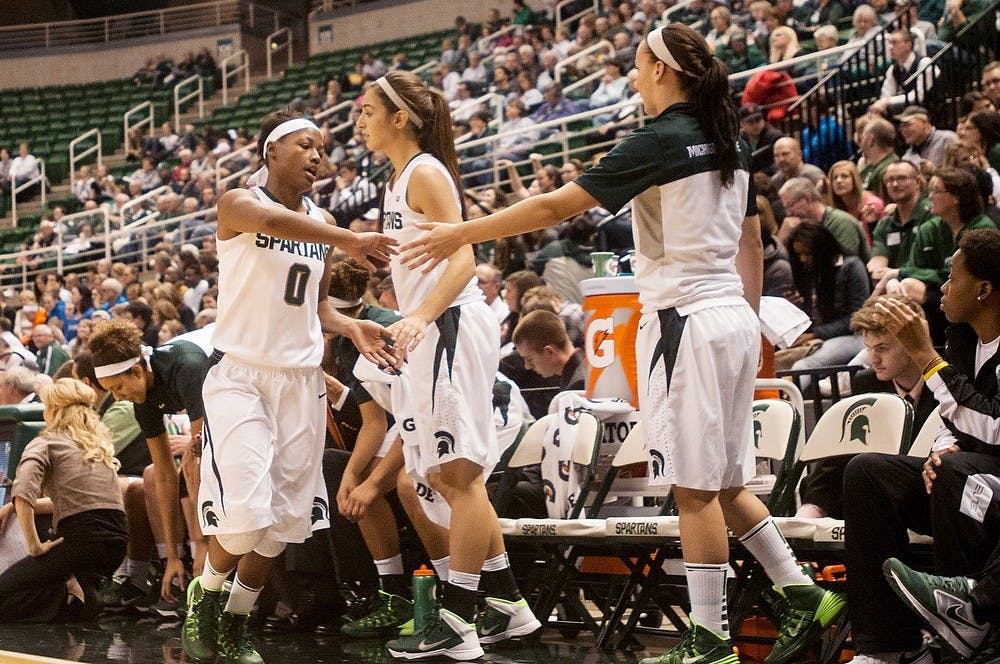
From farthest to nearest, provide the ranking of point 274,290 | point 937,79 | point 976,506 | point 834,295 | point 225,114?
point 225,114 < point 937,79 < point 834,295 < point 274,290 < point 976,506

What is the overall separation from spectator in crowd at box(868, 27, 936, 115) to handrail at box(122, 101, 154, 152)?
17489mm

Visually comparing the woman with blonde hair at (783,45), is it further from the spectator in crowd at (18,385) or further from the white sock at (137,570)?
the white sock at (137,570)

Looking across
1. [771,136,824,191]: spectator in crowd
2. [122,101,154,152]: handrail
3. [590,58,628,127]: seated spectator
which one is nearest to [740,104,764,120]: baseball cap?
[771,136,824,191]: spectator in crowd

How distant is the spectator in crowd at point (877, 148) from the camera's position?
27.8ft

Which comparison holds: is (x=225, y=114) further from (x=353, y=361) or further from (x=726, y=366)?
(x=726, y=366)

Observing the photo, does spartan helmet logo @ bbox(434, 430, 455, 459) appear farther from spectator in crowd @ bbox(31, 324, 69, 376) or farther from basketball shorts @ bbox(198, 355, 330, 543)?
spectator in crowd @ bbox(31, 324, 69, 376)

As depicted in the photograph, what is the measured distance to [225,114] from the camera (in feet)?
78.3

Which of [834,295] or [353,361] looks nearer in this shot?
[353,361]

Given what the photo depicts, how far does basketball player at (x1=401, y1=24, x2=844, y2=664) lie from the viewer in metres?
3.68

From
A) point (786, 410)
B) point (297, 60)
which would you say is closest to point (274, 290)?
point (786, 410)

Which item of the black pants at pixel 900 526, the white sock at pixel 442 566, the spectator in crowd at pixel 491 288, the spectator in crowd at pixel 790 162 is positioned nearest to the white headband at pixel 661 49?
the black pants at pixel 900 526

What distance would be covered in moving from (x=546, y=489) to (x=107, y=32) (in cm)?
2487

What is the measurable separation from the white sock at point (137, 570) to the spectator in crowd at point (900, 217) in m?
4.48

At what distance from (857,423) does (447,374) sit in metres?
1.53
